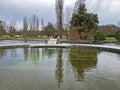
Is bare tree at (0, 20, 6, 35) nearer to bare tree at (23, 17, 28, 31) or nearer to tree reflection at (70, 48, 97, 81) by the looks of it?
bare tree at (23, 17, 28, 31)

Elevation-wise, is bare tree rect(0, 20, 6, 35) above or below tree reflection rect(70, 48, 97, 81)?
above

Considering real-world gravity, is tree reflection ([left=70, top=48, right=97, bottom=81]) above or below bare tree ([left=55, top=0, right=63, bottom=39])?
below

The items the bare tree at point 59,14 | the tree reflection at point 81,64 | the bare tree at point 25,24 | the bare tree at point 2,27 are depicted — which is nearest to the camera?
the tree reflection at point 81,64

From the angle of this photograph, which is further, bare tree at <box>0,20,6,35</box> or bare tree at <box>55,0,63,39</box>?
bare tree at <box>0,20,6,35</box>

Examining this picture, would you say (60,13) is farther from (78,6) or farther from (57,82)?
(57,82)

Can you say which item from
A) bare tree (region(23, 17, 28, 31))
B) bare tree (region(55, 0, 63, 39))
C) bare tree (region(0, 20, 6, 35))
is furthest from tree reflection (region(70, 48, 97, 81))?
bare tree (region(0, 20, 6, 35))

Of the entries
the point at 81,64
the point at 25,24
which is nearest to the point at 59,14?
the point at 25,24

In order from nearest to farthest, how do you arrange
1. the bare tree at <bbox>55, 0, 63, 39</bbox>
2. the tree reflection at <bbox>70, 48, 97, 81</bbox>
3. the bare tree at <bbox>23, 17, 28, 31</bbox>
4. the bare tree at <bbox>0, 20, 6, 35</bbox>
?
the tree reflection at <bbox>70, 48, 97, 81</bbox> < the bare tree at <bbox>55, 0, 63, 39</bbox> < the bare tree at <bbox>0, 20, 6, 35</bbox> < the bare tree at <bbox>23, 17, 28, 31</bbox>

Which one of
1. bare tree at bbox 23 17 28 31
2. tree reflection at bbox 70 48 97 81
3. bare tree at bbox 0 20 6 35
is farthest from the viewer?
bare tree at bbox 23 17 28 31

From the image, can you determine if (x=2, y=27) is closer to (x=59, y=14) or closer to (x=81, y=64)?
(x=59, y=14)

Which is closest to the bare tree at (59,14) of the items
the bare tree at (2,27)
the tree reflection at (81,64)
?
the tree reflection at (81,64)

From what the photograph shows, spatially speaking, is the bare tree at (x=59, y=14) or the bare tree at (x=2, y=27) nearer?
the bare tree at (x=59, y=14)

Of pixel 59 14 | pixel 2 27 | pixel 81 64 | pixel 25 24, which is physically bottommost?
pixel 81 64

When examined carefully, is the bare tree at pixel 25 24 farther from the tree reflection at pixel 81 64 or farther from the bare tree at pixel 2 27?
the tree reflection at pixel 81 64
